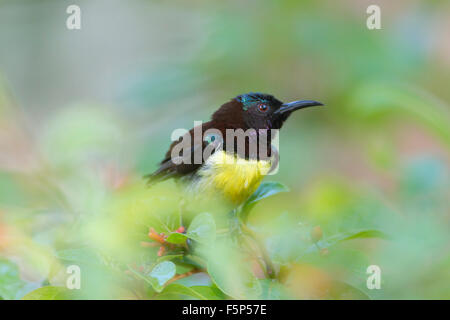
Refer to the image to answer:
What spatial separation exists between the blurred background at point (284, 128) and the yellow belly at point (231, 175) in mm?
119

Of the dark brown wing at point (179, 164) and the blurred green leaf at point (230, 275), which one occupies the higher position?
the dark brown wing at point (179, 164)

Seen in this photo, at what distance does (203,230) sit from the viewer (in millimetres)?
1158

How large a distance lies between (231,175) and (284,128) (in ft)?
3.50

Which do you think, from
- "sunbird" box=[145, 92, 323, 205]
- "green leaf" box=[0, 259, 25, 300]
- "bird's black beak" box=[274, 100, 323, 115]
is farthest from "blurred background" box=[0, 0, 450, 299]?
"bird's black beak" box=[274, 100, 323, 115]

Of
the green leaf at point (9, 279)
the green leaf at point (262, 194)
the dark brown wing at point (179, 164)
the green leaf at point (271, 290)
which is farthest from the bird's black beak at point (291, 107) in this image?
the green leaf at point (9, 279)

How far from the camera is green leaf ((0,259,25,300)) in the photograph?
3.90 ft

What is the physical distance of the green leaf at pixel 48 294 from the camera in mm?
1188

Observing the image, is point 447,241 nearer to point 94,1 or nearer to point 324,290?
point 324,290

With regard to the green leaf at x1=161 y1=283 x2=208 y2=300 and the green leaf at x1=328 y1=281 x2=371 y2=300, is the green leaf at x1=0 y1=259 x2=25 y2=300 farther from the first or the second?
the green leaf at x1=328 y1=281 x2=371 y2=300

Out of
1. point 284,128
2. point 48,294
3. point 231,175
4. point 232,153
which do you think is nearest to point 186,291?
point 48,294

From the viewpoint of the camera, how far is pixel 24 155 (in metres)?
1.33

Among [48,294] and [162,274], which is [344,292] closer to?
[162,274]

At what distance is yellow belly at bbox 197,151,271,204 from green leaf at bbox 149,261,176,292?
0.78 m

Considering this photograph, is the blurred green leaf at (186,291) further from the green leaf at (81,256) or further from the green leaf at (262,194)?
the green leaf at (262,194)
